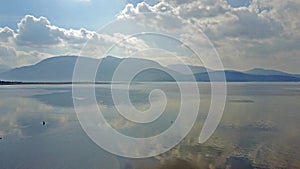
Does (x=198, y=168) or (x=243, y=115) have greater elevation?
(x=243, y=115)

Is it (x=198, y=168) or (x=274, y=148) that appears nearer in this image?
(x=198, y=168)

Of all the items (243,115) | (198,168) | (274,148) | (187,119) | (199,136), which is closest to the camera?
(198,168)

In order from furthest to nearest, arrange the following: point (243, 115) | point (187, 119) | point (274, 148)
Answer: point (243, 115)
point (187, 119)
point (274, 148)

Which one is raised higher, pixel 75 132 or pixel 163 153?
pixel 75 132

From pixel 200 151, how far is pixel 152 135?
6106 millimetres

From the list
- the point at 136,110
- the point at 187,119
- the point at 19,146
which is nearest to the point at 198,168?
the point at 19,146

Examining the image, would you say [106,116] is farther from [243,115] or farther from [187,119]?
[243,115]

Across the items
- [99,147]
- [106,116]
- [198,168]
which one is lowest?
[198,168]

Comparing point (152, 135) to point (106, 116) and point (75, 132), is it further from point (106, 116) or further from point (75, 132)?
point (106, 116)

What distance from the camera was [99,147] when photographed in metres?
24.2

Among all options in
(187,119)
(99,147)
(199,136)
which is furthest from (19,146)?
(187,119)

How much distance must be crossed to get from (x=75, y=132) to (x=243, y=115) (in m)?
21.8

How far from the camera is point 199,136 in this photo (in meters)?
27.2

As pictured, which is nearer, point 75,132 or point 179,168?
point 179,168
